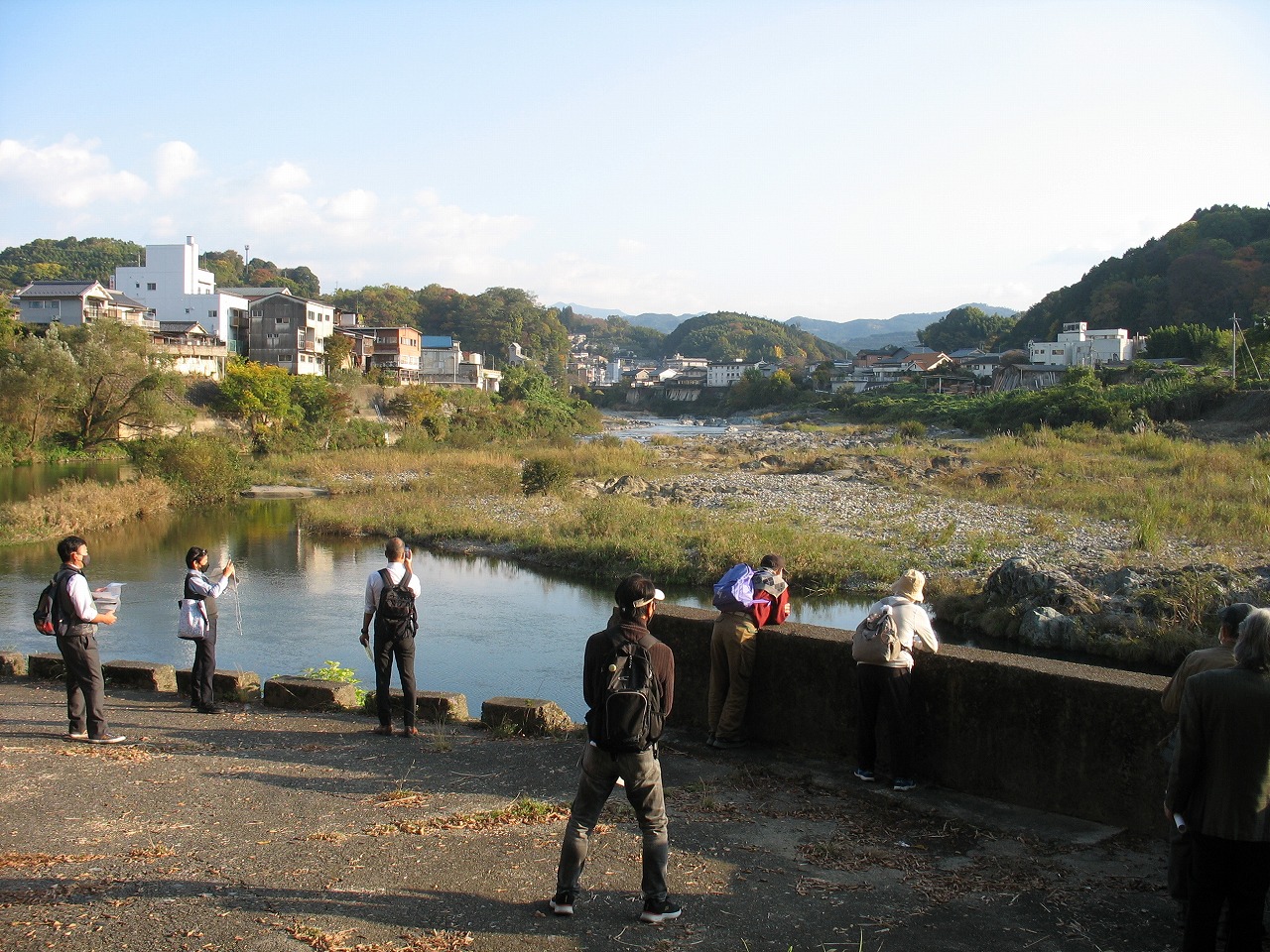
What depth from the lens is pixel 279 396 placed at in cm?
4381

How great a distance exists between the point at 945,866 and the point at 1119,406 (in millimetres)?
48998

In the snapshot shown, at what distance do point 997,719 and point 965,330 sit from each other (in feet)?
416

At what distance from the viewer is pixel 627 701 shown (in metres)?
3.88

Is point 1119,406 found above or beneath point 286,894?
above

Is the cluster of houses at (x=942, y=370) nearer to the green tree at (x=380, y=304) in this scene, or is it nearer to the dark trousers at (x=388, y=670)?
the green tree at (x=380, y=304)

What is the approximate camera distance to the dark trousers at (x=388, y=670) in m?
6.88

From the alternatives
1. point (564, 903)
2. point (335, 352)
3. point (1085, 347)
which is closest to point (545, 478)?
point (564, 903)

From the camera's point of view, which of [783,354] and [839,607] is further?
[783,354]

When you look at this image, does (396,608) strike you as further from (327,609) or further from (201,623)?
→ (327,609)

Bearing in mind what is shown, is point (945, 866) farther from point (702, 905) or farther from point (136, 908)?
point (136, 908)

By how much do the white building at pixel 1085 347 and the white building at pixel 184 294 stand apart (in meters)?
58.9

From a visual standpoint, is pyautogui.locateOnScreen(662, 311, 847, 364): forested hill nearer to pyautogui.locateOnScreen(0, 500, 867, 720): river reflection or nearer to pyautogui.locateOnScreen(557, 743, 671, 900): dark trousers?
pyautogui.locateOnScreen(0, 500, 867, 720): river reflection

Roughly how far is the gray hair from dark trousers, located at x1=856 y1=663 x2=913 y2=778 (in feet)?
7.27

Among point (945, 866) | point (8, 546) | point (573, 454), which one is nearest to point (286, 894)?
point (945, 866)
